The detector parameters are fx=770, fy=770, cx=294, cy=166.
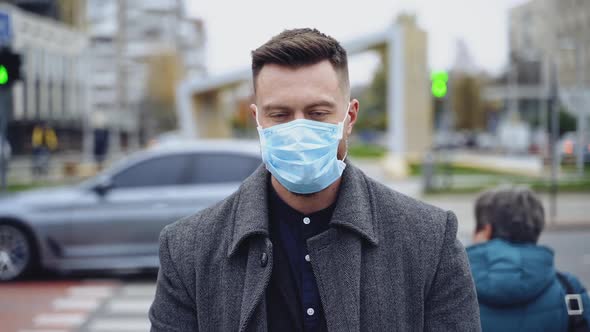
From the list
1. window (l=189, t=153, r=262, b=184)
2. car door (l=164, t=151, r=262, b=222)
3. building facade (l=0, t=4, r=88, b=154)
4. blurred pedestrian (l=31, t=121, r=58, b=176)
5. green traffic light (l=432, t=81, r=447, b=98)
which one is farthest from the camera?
building facade (l=0, t=4, r=88, b=154)

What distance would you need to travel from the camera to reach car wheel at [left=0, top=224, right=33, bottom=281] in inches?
388

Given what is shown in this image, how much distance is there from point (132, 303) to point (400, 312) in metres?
7.23

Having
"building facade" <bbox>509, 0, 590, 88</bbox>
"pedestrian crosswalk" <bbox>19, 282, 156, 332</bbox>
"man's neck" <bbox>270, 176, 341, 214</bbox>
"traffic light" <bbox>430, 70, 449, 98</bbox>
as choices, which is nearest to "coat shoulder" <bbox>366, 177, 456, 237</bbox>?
"man's neck" <bbox>270, 176, 341, 214</bbox>

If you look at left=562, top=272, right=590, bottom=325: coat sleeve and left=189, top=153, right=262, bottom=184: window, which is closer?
left=562, top=272, right=590, bottom=325: coat sleeve

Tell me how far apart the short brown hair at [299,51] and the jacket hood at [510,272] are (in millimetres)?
1481

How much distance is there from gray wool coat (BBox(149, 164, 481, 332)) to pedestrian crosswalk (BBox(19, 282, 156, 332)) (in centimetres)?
579

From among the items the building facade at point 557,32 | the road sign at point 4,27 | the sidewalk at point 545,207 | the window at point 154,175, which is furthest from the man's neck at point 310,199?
the building facade at point 557,32

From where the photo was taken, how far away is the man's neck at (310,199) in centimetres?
214

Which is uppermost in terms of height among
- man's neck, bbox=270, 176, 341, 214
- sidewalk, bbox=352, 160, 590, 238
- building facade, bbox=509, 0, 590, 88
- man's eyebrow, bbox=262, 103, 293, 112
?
building facade, bbox=509, 0, 590, 88

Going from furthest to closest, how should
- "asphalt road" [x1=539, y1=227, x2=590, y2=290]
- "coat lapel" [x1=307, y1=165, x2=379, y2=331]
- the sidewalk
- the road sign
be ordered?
the sidewalk → the road sign → "asphalt road" [x1=539, y1=227, x2=590, y2=290] → "coat lapel" [x1=307, y1=165, x2=379, y2=331]

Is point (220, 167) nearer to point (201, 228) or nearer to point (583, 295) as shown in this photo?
point (583, 295)

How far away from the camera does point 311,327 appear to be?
79.7 inches

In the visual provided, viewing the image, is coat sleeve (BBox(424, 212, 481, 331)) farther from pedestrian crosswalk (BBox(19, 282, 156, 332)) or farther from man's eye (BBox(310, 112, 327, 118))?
pedestrian crosswalk (BBox(19, 282, 156, 332))

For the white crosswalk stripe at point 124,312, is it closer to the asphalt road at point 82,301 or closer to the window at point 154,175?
the asphalt road at point 82,301
